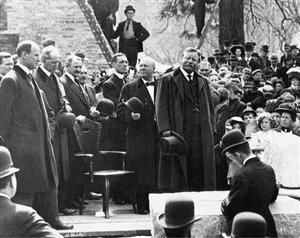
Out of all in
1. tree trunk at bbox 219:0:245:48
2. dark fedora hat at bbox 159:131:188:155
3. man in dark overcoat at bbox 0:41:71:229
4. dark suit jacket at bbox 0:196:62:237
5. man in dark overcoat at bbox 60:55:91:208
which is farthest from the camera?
tree trunk at bbox 219:0:245:48

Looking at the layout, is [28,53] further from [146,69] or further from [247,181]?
[247,181]

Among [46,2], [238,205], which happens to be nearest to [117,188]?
[238,205]

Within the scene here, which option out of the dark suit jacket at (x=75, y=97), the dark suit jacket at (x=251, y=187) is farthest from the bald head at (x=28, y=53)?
the dark suit jacket at (x=251, y=187)

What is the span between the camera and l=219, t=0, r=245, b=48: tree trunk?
60.1ft

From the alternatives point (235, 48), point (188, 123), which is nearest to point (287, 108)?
point (188, 123)

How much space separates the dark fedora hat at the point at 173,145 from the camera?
863 cm

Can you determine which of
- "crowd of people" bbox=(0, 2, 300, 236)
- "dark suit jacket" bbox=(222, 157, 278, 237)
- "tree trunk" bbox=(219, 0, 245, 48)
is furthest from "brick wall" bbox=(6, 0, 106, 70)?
"dark suit jacket" bbox=(222, 157, 278, 237)

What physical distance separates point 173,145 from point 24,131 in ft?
5.63

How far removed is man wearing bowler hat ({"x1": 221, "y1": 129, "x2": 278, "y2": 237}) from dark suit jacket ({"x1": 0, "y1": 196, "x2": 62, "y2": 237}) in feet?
6.80

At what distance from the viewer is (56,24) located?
55.5 feet

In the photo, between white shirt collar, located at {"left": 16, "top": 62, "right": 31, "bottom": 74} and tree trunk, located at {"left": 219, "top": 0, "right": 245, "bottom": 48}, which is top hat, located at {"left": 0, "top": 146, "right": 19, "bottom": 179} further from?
tree trunk, located at {"left": 219, "top": 0, "right": 245, "bottom": 48}

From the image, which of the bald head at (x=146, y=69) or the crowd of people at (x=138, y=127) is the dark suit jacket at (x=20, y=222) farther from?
the bald head at (x=146, y=69)

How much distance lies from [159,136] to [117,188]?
107 cm

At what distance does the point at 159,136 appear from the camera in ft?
31.0
